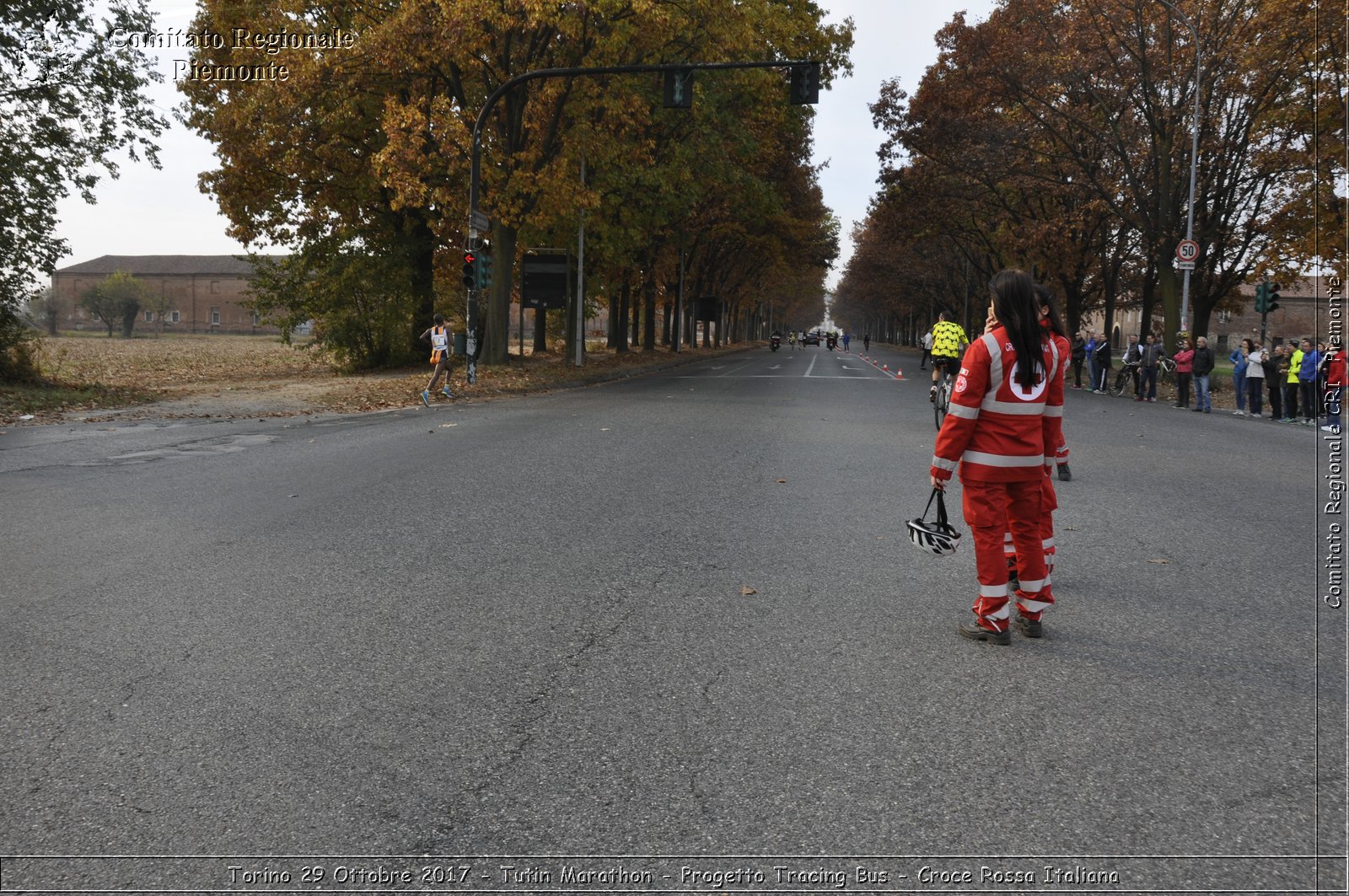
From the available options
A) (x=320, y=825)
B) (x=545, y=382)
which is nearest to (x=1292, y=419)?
(x=545, y=382)

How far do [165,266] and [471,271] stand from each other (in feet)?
364

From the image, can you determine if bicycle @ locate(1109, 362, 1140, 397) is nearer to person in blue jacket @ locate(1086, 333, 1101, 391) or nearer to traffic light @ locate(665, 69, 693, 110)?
person in blue jacket @ locate(1086, 333, 1101, 391)

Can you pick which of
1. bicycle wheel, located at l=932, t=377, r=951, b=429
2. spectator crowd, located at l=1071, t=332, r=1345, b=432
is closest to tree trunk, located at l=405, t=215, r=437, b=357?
bicycle wheel, located at l=932, t=377, r=951, b=429

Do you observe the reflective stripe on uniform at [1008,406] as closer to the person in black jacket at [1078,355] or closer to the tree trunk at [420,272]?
the tree trunk at [420,272]

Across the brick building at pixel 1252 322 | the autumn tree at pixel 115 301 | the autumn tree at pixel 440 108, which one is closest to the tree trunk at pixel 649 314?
the autumn tree at pixel 440 108

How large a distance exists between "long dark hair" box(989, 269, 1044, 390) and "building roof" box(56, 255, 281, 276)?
117981 millimetres

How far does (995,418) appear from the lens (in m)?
4.87

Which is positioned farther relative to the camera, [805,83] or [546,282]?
[546,282]

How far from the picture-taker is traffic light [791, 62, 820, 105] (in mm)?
18516

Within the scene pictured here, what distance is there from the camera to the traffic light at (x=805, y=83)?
60.7 feet

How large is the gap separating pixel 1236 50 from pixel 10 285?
29.1m

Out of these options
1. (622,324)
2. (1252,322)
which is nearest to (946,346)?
(622,324)

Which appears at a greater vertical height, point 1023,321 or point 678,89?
point 678,89

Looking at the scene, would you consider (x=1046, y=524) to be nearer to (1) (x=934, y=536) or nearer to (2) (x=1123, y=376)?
(1) (x=934, y=536)
